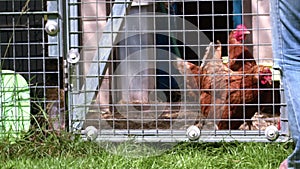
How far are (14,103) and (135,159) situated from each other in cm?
83

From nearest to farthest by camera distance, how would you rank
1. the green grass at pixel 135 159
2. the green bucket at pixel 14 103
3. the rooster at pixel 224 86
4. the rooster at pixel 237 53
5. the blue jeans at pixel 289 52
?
the blue jeans at pixel 289 52, the green grass at pixel 135 159, the green bucket at pixel 14 103, the rooster at pixel 224 86, the rooster at pixel 237 53

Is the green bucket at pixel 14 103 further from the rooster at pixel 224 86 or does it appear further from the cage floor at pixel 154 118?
the rooster at pixel 224 86

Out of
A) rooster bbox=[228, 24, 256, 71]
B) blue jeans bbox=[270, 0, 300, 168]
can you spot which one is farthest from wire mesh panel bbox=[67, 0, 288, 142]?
blue jeans bbox=[270, 0, 300, 168]

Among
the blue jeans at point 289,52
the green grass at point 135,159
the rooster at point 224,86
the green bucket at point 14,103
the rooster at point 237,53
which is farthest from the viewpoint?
the rooster at point 237,53

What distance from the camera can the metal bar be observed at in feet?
12.0

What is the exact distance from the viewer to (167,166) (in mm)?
3135

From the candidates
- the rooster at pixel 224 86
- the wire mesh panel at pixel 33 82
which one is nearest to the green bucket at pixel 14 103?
the wire mesh panel at pixel 33 82

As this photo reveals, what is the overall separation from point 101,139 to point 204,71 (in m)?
0.72

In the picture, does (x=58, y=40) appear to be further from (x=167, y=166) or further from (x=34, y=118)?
(x=167, y=166)

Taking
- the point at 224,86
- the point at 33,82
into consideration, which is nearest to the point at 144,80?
the point at 224,86

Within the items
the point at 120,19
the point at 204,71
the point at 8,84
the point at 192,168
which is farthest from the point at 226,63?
the point at 8,84

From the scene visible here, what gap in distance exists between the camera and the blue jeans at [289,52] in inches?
83.7

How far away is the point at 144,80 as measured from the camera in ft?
12.5

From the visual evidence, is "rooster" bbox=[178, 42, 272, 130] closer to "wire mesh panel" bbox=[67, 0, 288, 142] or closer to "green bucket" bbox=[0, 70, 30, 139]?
"wire mesh panel" bbox=[67, 0, 288, 142]
